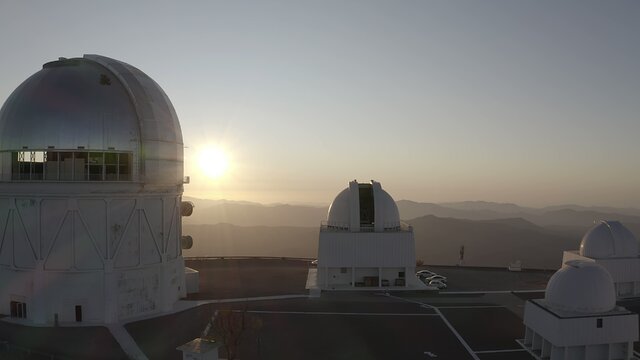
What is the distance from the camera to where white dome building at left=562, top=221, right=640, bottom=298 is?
36.4 metres

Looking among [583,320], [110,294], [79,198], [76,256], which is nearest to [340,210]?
[110,294]

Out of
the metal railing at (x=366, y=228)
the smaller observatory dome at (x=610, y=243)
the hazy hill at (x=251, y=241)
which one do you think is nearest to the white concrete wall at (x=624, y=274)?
the smaller observatory dome at (x=610, y=243)

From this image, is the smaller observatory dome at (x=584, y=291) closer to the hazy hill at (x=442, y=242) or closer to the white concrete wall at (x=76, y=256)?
the white concrete wall at (x=76, y=256)

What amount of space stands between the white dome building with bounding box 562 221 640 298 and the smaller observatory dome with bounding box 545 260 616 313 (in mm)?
14824

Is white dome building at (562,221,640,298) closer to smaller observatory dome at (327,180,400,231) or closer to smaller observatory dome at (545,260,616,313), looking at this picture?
smaller observatory dome at (545,260,616,313)

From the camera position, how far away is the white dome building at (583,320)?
22.2 meters

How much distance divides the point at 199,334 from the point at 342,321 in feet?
27.1

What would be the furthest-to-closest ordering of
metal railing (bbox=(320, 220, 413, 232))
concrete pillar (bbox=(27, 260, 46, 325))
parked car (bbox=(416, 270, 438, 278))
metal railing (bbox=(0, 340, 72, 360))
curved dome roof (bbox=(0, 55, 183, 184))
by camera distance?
parked car (bbox=(416, 270, 438, 278))
metal railing (bbox=(320, 220, 413, 232))
curved dome roof (bbox=(0, 55, 183, 184))
concrete pillar (bbox=(27, 260, 46, 325))
metal railing (bbox=(0, 340, 72, 360))

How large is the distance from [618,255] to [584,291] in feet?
56.1

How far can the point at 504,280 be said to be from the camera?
139ft

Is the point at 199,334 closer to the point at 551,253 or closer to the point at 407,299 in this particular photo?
the point at 407,299

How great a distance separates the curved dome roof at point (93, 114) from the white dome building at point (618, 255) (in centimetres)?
3214

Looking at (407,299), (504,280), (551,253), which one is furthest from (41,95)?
(551,253)

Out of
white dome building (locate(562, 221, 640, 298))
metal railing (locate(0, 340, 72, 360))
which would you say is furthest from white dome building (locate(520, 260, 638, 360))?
metal railing (locate(0, 340, 72, 360))
